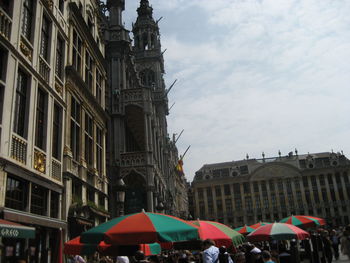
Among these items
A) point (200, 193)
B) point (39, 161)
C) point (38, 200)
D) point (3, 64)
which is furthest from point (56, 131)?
point (200, 193)

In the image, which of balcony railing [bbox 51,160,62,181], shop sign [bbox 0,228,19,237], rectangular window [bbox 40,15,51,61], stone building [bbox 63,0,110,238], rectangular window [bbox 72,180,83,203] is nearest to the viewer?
shop sign [bbox 0,228,19,237]

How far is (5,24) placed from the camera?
11.8 meters

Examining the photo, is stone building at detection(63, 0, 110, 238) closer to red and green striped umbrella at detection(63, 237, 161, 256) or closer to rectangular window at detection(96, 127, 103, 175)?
rectangular window at detection(96, 127, 103, 175)

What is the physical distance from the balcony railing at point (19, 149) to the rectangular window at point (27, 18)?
4.01m

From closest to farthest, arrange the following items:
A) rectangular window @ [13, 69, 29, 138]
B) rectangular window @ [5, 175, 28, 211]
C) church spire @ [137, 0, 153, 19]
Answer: rectangular window @ [5, 175, 28, 211] → rectangular window @ [13, 69, 29, 138] → church spire @ [137, 0, 153, 19]

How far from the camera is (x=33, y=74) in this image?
44.2 ft

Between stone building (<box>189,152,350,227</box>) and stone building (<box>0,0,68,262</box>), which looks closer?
stone building (<box>0,0,68,262</box>)

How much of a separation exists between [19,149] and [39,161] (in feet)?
5.14

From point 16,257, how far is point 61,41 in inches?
411

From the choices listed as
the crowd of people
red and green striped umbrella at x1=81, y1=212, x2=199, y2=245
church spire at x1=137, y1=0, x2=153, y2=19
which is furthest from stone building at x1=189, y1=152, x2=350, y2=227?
red and green striped umbrella at x1=81, y1=212, x2=199, y2=245

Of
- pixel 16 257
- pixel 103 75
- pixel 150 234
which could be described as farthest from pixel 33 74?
pixel 103 75

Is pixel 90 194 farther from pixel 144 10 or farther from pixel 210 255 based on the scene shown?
pixel 144 10

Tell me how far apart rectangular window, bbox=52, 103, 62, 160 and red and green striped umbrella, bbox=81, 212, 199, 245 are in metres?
8.88

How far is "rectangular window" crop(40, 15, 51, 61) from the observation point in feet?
49.8
